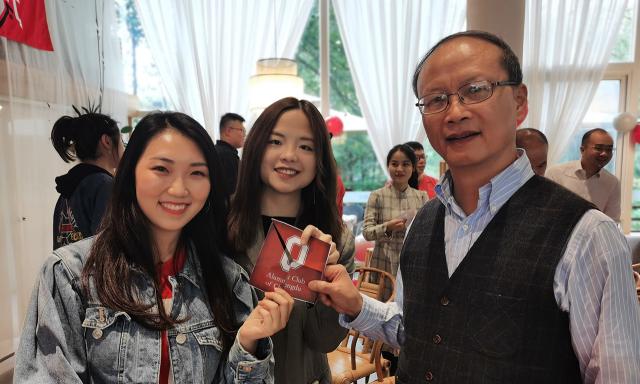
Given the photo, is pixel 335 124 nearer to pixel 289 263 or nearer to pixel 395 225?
pixel 395 225

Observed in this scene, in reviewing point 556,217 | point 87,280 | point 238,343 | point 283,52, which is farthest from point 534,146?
point 283,52

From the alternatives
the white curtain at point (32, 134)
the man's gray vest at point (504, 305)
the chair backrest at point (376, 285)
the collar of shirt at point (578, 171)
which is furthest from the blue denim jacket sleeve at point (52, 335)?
the collar of shirt at point (578, 171)

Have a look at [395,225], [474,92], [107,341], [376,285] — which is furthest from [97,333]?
[395,225]

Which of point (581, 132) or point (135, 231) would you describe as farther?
point (581, 132)

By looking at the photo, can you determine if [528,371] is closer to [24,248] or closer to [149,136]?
[149,136]

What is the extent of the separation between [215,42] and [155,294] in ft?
17.6

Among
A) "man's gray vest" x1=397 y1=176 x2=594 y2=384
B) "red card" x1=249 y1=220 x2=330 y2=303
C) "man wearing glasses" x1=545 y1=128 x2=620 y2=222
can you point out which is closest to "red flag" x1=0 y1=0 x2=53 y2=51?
"red card" x1=249 y1=220 x2=330 y2=303

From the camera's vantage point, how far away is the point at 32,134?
3910 mm

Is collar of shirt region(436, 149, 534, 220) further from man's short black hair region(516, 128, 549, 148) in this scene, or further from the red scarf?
man's short black hair region(516, 128, 549, 148)

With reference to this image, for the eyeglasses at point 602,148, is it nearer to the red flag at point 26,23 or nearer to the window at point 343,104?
the window at point 343,104

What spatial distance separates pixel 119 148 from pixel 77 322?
1757 mm

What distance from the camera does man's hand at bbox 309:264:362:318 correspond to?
115cm

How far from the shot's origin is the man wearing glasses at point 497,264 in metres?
0.86

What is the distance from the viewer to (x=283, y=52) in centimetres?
589
